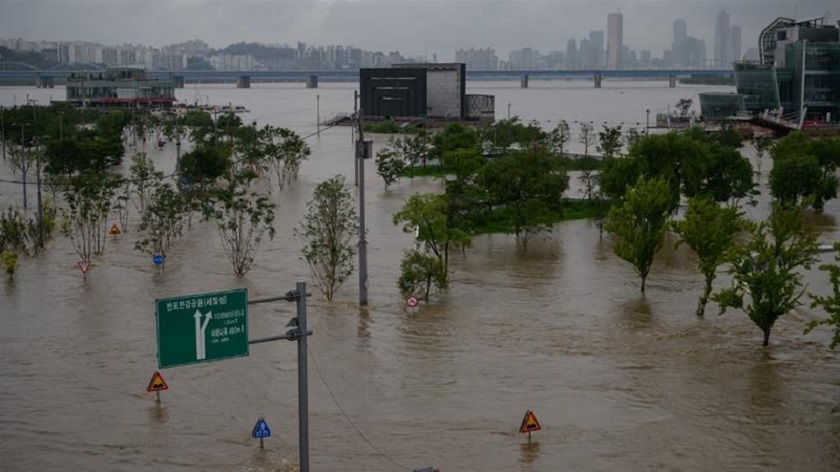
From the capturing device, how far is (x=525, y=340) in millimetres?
14398

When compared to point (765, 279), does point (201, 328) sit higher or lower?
higher

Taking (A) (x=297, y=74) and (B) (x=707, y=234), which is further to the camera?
(A) (x=297, y=74)

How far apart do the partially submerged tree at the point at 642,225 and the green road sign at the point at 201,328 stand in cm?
1028

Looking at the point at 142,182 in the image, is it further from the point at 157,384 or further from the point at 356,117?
the point at 157,384

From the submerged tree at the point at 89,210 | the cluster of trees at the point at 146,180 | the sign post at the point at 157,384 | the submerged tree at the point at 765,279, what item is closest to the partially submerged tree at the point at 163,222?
the cluster of trees at the point at 146,180

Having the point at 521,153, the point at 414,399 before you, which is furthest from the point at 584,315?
the point at 521,153

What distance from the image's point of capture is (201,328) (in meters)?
7.52

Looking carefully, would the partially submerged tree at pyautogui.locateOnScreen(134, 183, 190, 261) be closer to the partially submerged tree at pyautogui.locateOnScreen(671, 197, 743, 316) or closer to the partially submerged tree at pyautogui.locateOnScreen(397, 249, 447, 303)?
the partially submerged tree at pyautogui.locateOnScreen(397, 249, 447, 303)

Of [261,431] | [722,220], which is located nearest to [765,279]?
[722,220]

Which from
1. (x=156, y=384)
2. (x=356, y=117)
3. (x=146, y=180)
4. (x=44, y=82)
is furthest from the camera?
(x=44, y=82)

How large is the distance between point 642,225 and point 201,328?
1106 cm

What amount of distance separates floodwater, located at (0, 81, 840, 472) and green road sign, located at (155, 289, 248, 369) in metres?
2.46

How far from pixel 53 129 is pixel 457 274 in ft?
94.4

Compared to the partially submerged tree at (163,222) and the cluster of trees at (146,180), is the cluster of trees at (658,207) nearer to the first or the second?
the cluster of trees at (146,180)
